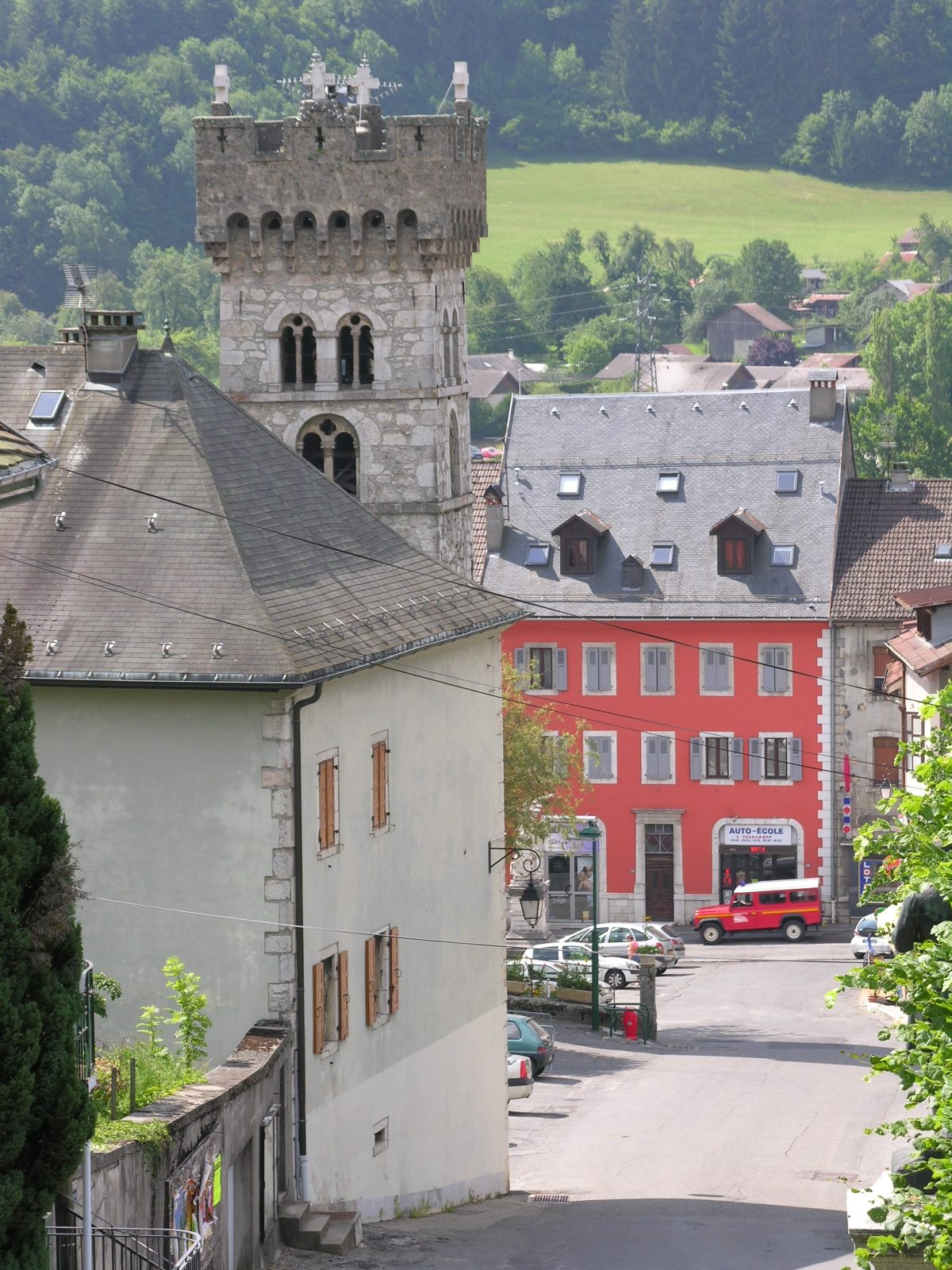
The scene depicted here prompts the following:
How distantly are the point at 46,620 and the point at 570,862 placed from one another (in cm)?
4976

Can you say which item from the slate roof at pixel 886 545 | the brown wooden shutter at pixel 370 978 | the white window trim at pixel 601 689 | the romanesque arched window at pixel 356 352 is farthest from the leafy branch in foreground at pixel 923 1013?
the white window trim at pixel 601 689

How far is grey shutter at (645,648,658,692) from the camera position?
8256 cm

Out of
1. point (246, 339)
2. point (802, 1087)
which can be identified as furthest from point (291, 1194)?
point (246, 339)

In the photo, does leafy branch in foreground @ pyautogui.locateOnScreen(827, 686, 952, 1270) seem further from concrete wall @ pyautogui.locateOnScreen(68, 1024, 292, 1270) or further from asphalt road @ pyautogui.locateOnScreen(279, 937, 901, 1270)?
concrete wall @ pyautogui.locateOnScreen(68, 1024, 292, 1270)

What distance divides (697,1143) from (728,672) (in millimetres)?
35739

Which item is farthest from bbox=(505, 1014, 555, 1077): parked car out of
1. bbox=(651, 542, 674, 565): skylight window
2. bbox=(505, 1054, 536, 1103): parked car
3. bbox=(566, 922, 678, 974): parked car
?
bbox=(651, 542, 674, 565): skylight window

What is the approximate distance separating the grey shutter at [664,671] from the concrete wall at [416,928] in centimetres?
3930

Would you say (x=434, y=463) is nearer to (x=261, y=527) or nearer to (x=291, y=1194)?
(x=261, y=527)

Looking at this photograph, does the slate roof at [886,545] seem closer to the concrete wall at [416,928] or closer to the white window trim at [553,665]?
the white window trim at [553,665]

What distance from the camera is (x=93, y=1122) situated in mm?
21375

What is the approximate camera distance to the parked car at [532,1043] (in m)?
56.0

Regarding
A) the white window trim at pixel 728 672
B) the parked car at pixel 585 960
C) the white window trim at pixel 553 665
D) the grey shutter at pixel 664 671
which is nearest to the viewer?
the parked car at pixel 585 960

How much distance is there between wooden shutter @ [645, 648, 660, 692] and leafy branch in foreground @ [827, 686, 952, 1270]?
57.7 m

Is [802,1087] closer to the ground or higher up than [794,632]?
closer to the ground
